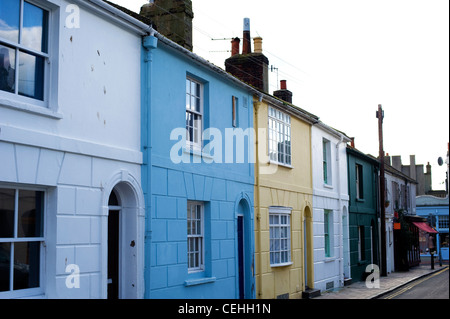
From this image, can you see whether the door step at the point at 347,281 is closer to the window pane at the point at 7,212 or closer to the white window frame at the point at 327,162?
the white window frame at the point at 327,162

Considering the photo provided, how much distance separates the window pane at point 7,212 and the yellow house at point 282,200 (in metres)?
8.55

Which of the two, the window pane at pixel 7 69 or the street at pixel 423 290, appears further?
the street at pixel 423 290

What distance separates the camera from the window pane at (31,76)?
8.26 m

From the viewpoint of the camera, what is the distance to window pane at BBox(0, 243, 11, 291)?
307 inches

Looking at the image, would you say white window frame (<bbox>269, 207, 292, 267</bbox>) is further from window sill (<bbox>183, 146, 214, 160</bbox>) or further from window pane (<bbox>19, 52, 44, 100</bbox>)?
window pane (<bbox>19, 52, 44, 100</bbox>)

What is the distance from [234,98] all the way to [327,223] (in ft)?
30.0

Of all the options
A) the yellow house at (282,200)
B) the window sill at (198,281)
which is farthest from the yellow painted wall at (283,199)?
the window sill at (198,281)

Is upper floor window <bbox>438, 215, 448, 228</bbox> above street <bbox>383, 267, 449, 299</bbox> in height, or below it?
above

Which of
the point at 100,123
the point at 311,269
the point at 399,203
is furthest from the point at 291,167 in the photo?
the point at 399,203

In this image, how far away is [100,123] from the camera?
966 centimetres

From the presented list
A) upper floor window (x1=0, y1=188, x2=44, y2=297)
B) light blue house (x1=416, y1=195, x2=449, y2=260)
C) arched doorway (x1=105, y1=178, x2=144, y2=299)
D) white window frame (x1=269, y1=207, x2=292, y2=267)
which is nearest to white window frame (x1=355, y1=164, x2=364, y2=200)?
white window frame (x1=269, y1=207, x2=292, y2=267)

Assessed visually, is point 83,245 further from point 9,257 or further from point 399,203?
point 399,203

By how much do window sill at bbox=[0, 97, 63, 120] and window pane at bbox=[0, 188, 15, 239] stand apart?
1158 mm
